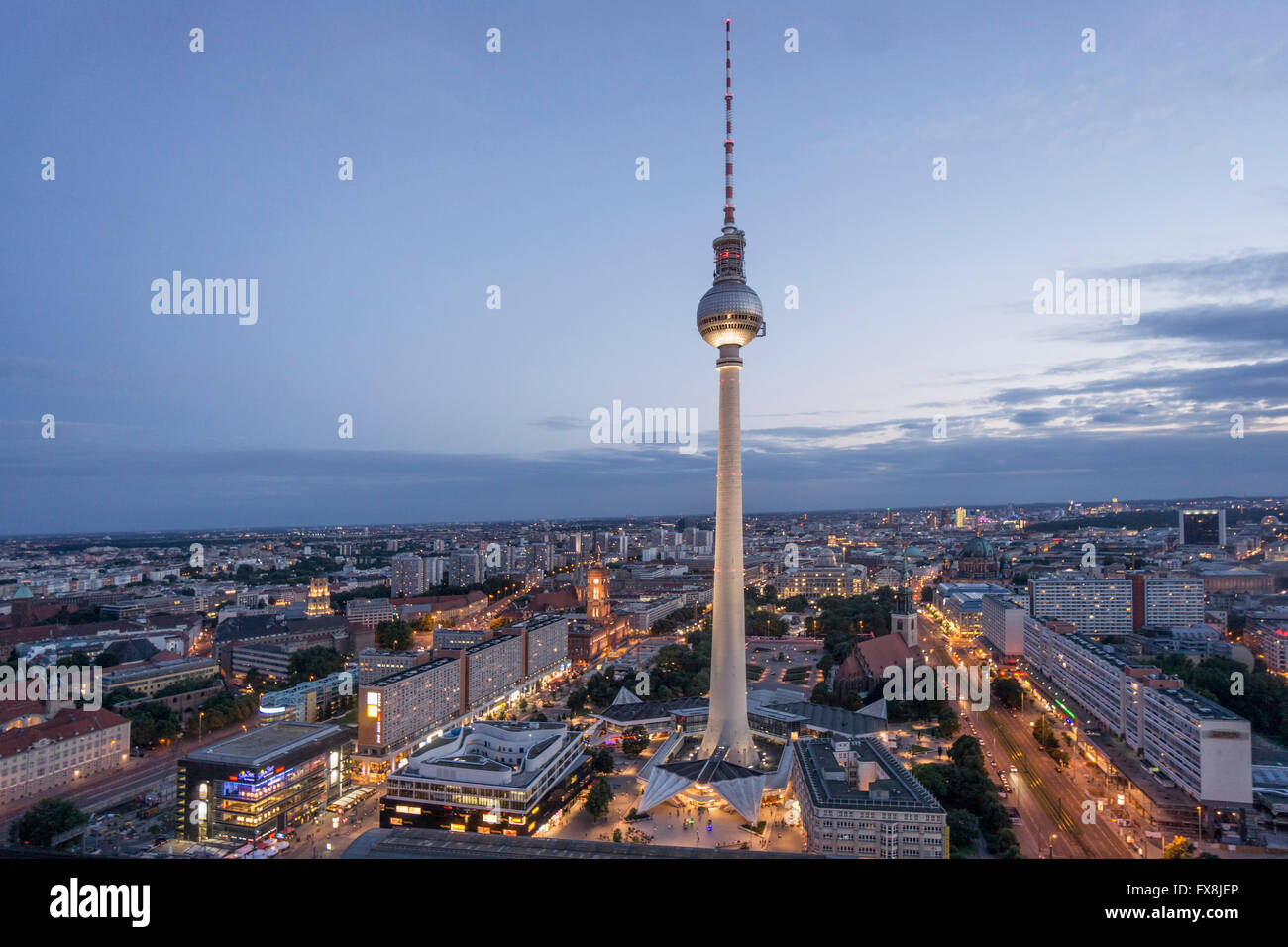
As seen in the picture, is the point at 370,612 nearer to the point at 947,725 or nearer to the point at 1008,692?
the point at 947,725

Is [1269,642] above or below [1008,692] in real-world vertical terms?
above

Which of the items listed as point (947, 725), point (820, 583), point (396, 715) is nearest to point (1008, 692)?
point (947, 725)

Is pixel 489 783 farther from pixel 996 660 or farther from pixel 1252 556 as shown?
pixel 1252 556

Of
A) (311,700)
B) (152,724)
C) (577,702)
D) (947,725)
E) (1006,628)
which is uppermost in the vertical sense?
(1006,628)

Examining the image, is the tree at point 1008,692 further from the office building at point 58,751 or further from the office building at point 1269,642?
the office building at point 58,751

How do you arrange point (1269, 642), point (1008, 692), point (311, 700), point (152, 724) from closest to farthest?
point (152, 724)
point (311, 700)
point (1008, 692)
point (1269, 642)
